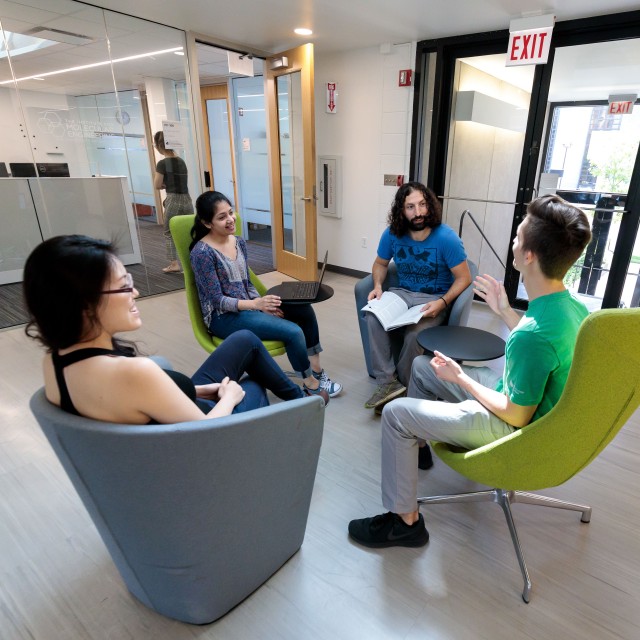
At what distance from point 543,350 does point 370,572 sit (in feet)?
3.03

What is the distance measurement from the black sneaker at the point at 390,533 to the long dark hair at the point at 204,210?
5.12 ft

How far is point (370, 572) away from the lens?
1.44 m

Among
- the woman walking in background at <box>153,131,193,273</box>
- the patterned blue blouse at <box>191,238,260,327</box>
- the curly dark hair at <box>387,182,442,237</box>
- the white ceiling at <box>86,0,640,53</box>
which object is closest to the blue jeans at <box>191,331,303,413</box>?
the patterned blue blouse at <box>191,238,260,327</box>

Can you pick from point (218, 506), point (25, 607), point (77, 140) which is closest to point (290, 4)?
point (77, 140)

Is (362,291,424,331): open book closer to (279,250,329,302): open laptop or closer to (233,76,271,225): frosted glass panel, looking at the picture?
(279,250,329,302): open laptop

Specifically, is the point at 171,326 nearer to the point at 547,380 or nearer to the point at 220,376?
the point at 220,376

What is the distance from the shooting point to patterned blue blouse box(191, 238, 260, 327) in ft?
7.02

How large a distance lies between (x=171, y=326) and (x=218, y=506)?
2612mm

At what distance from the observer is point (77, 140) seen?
12.4 ft

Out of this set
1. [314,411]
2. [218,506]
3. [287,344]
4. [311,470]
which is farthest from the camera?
[287,344]

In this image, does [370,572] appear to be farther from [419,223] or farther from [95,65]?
[95,65]

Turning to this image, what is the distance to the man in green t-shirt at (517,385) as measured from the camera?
1.19m

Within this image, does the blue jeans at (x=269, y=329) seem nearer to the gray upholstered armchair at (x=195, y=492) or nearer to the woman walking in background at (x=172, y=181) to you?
the gray upholstered armchair at (x=195, y=492)

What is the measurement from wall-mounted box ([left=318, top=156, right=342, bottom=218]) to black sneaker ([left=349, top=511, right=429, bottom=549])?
3885mm
